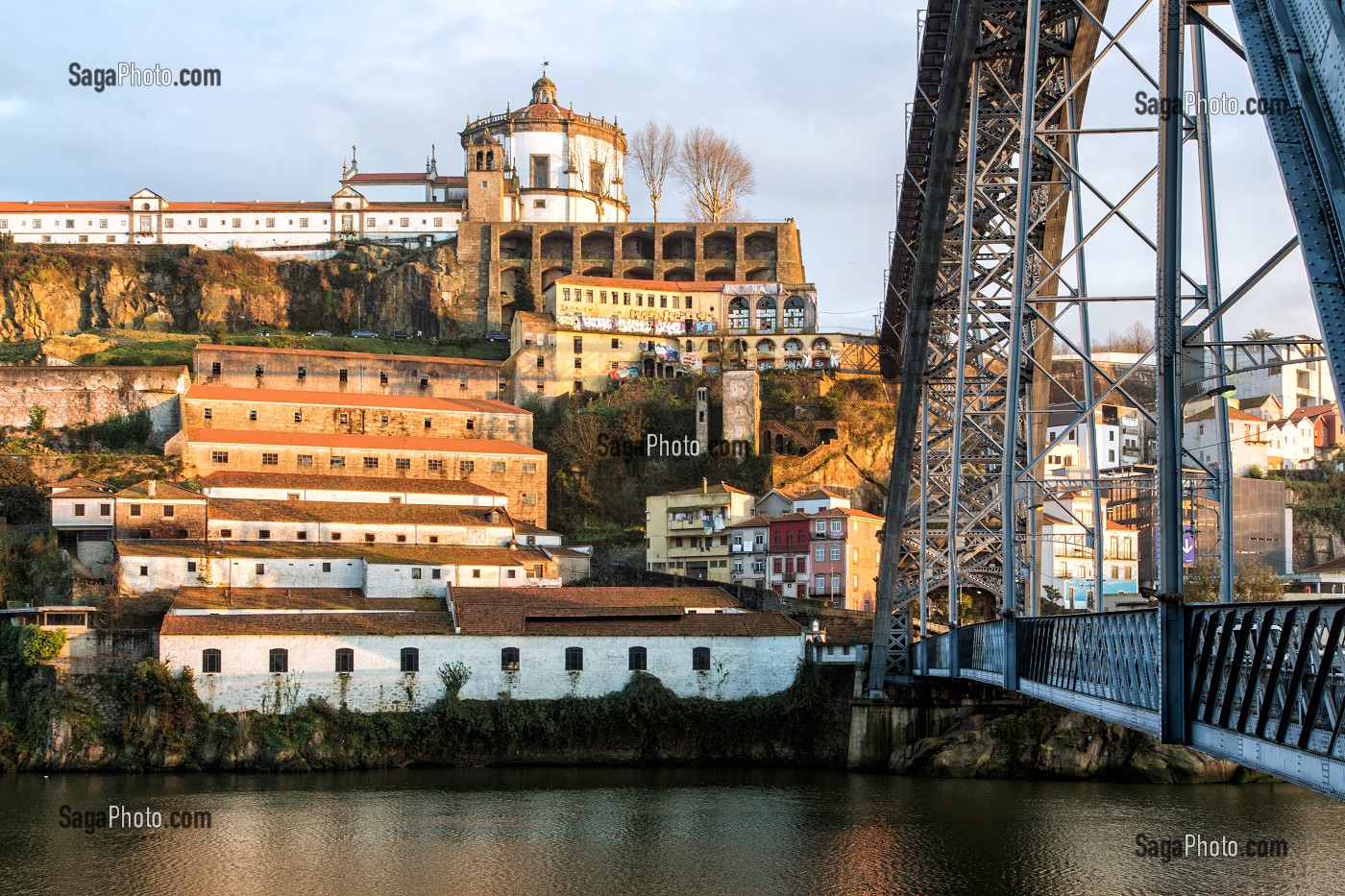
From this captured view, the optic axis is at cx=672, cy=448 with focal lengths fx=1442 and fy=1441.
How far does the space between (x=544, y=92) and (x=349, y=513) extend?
167 ft

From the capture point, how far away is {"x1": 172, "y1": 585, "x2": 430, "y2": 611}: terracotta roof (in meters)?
45.9

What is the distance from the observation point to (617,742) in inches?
1715

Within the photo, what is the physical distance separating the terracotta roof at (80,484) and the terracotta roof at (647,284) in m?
30.9

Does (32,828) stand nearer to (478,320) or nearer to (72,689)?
(72,689)

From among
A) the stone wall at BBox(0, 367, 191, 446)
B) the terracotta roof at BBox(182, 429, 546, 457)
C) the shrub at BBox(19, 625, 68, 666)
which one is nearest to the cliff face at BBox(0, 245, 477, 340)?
the stone wall at BBox(0, 367, 191, 446)

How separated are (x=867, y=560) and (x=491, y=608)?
17187mm

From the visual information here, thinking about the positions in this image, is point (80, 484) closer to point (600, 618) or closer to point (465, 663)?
point (465, 663)

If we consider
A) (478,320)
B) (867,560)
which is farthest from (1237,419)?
(478,320)

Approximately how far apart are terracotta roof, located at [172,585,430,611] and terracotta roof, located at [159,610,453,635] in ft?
5.29

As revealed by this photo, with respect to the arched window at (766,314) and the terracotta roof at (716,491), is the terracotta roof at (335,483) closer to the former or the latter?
the terracotta roof at (716,491)

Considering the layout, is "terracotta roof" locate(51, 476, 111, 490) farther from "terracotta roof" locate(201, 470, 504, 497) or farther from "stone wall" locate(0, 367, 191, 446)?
"stone wall" locate(0, 367, 191, 446)

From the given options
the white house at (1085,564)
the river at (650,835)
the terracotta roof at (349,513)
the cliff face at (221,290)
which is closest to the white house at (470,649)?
the river at (650,835)

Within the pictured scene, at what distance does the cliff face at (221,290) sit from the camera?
8669 centimetres

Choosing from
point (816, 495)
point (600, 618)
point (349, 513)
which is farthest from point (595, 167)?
point (600, 618)
